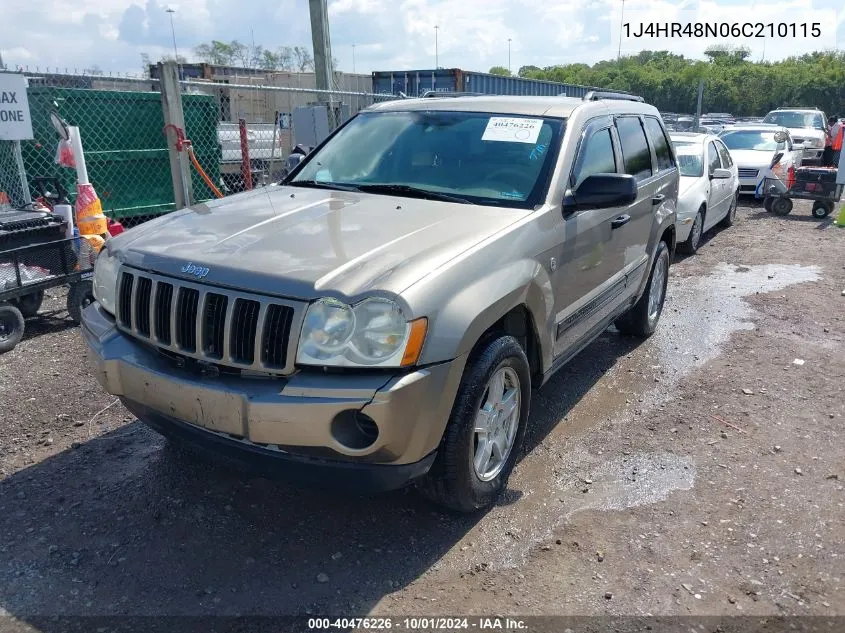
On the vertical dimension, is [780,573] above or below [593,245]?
below

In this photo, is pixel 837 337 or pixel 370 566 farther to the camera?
pixel 837 337

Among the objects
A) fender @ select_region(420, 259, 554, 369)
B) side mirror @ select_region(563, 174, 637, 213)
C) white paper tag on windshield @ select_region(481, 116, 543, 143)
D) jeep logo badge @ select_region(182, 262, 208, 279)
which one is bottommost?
fender @ select_region(420, 259, 554, 369)

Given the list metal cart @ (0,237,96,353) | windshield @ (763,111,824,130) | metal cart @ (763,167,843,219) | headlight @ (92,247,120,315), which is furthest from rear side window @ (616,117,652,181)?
windshield @ (763,111,824,130)

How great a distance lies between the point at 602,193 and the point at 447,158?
919mm

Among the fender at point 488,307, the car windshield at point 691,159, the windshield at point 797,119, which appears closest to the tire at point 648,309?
the fender at point 488,307

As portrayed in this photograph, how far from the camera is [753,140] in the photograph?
15.5 meters

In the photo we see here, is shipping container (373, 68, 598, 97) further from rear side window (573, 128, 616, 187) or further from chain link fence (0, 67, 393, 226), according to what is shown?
rear side window (573, 128, 616, 187)

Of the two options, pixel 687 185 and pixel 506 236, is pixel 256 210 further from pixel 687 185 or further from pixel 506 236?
pixel 687 185

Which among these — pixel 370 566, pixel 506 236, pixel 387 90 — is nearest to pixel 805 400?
pixel 506 236

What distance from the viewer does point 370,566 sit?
302cm

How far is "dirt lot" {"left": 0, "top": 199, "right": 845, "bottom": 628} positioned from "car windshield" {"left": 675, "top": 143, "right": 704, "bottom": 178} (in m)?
5.73

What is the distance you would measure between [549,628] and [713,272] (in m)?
6.90

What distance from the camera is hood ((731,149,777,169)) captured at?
14.5m

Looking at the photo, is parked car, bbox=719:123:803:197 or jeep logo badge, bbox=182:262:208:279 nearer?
jeep logo badge, bbox=182:262:208:279
